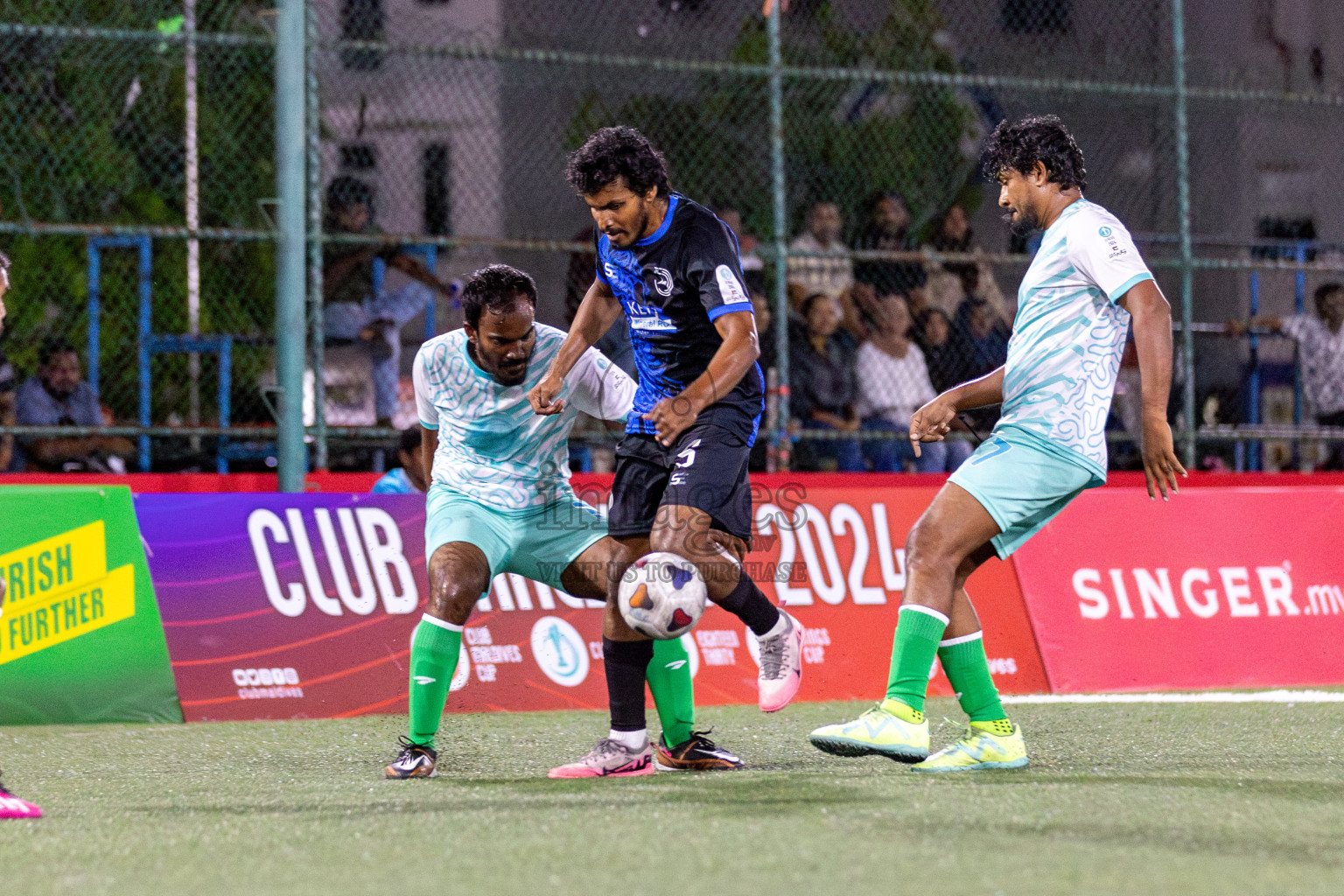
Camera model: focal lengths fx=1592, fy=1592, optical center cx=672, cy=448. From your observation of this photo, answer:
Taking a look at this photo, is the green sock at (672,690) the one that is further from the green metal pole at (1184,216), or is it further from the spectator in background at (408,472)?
the green metal pole at (1184,216)

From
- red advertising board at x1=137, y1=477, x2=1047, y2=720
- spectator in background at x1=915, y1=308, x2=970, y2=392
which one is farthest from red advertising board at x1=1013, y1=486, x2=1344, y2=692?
spectator in background at x1=915, y1=308, x2=970, y2=392

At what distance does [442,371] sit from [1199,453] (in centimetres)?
843

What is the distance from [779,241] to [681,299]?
14.0 ft

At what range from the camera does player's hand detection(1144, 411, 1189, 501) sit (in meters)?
4.76

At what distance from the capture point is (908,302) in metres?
10.3

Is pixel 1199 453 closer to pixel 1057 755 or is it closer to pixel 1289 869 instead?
pixel 1057 755

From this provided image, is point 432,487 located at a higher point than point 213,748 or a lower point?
higher

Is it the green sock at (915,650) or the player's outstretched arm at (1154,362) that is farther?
the green sock at (915,650)

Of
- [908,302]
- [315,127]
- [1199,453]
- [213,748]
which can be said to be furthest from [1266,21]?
[213,748]

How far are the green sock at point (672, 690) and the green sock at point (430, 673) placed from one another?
2.30 feet

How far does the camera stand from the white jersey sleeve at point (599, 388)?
573 cm

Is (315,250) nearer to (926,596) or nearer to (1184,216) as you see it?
(926,596)

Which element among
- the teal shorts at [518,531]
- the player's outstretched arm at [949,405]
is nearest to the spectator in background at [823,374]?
the teal shorts at [518,531]

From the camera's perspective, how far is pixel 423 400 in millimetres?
5797
